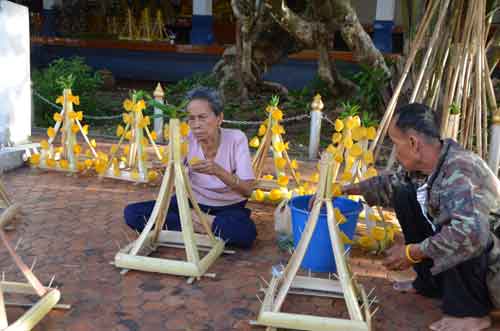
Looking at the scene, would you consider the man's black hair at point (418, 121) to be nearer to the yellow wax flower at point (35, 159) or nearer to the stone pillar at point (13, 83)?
the yellow wax flower at point (35, 159)

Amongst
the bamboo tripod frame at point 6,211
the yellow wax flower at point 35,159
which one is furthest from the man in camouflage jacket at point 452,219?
the yellow wax flower at point 35,159

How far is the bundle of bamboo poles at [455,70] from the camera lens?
343cm

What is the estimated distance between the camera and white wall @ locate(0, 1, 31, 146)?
489 centimetres

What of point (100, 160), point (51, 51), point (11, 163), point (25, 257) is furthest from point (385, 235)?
point (51, 51)

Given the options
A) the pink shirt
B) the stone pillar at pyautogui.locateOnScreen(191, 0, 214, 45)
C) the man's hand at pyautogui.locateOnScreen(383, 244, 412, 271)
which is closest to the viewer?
the man's hand at pyautogui.locateOnScreen(383, 244, 412, 271)

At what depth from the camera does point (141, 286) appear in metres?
2.68

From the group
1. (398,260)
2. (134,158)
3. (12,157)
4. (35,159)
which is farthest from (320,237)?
(12,157)

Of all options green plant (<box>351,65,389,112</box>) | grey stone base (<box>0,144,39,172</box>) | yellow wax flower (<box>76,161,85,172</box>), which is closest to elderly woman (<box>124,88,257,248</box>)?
yellow wax flower (<box>76,161,85,172</box>)

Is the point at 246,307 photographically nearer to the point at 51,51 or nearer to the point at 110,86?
the point at 110,86

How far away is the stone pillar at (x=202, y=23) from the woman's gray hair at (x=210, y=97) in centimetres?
770

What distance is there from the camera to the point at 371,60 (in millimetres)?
6766

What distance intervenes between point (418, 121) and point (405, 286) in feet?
3.01

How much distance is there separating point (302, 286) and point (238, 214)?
0.65 meters

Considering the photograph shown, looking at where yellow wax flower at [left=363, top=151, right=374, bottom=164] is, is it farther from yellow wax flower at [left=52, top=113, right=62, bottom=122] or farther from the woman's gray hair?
yellow wax flower at [left=52, top=113, right=62, bottom=122]
